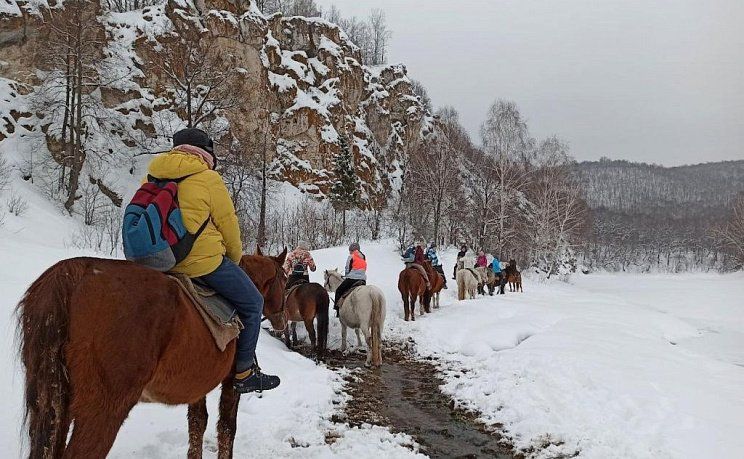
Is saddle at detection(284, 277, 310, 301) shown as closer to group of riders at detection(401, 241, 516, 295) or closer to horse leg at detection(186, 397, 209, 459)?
horse leg at detection(186, 397, 209, 459)

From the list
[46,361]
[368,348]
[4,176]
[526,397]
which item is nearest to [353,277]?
[368,348]

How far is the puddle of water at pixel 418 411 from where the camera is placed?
510 centimetres

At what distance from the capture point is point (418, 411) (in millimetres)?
6324

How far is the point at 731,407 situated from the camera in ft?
17.1

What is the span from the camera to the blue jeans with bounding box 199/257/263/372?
315 cm

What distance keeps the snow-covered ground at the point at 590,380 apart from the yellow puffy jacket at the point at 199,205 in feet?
14.0

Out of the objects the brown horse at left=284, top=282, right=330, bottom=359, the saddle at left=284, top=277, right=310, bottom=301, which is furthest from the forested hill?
the brown horse at left=284, top=282, right=330, bottom=359

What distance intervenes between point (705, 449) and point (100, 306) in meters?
5.57

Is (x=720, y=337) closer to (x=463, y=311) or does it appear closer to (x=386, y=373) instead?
→ (x=463, y=311)

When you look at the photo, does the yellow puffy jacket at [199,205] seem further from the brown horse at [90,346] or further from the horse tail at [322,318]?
the horse tail at [322,318]

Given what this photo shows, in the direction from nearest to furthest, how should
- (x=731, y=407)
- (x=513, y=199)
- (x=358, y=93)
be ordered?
(x=731, y=407), (x=513, y=199), (x=358, y=93)

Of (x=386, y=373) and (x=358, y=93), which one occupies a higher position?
(x=358, y=93)

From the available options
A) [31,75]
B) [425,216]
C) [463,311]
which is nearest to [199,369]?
[463,311]

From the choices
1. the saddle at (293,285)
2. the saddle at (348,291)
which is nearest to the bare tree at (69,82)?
the saddle at (293,285)
